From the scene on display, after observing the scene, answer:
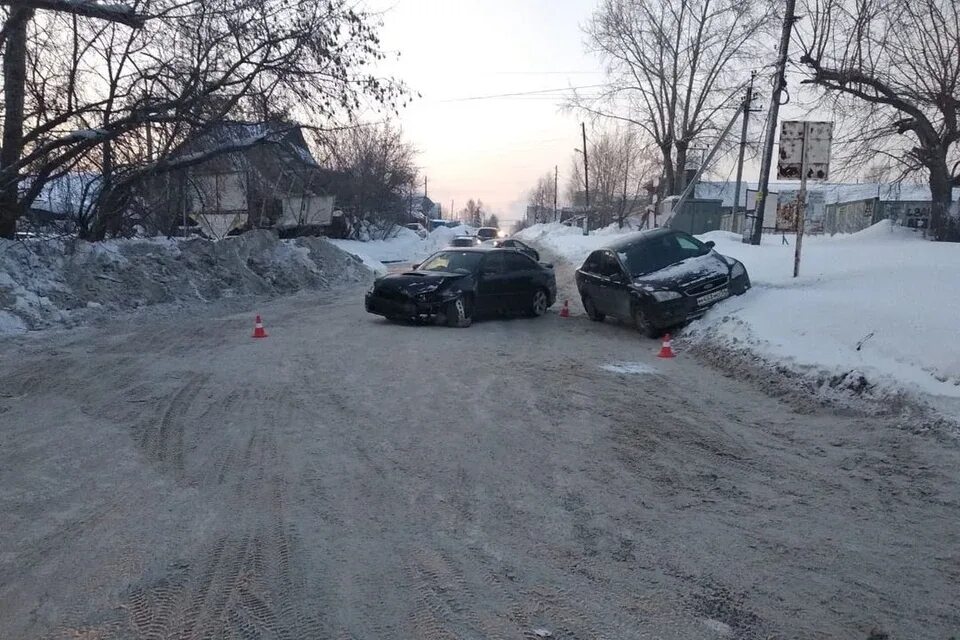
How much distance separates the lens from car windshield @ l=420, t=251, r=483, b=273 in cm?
1420

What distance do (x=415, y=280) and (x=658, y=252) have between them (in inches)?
172

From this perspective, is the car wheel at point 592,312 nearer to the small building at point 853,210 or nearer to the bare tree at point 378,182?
the small building at point 853,210

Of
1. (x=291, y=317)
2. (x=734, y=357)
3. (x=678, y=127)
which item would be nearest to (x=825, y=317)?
(x=734, y=357)

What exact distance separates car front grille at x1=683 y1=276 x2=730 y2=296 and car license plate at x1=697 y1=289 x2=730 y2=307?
0.22 ft

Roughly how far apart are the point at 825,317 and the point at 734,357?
1235mm

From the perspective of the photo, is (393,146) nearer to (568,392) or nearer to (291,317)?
(291,317)

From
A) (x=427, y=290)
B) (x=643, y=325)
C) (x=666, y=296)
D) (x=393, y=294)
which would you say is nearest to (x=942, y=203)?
(x=643, y=325)

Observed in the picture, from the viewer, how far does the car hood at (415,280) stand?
1339cm

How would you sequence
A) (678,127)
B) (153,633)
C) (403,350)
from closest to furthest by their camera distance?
(153,633) < (403,350) < (678,127)

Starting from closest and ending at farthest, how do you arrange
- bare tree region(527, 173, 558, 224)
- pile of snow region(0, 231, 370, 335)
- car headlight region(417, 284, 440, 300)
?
pile of snow region(0, 231, 370, 335) < car headlight region(417, 284, 440, 300) < bare tree region(527, 173, 558, 224)

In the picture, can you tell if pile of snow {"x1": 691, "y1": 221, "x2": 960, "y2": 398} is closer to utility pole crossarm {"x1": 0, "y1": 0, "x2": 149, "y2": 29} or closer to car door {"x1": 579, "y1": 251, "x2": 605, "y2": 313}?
car door {"x1": 579, "y1": 251, "x2": 605, "y2": 313}

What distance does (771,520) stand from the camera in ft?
15.8

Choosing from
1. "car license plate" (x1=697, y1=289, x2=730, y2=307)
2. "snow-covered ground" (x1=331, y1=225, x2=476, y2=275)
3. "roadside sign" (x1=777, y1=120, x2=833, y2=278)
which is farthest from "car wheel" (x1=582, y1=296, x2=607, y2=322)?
"snow-covered ground" (x1=331, y1=225, x2=476, y2=275)

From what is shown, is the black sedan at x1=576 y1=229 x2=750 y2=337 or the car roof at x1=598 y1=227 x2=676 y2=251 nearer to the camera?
the black sedan at x1=576 y1=229 x2=750 y2=337
